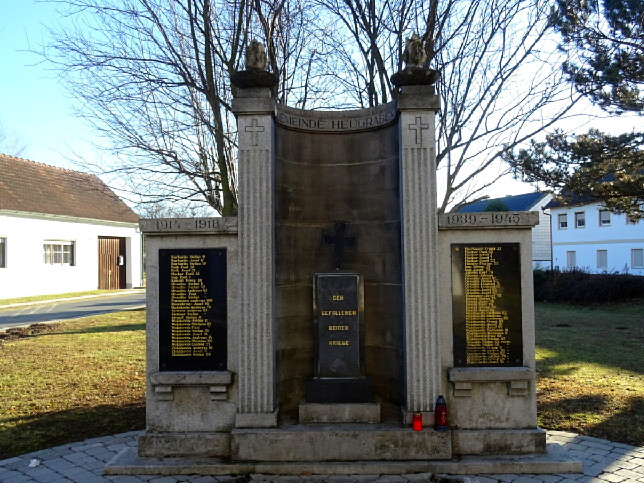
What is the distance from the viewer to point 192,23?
10523 millimetres

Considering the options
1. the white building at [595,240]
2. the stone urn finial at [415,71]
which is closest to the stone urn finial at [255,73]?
the stone urn finial at [415,71]

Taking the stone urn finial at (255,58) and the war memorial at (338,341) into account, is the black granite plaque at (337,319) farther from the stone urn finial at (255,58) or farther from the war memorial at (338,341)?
the stone urn finial at (255,58)

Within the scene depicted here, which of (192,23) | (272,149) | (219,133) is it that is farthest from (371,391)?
(192,23)

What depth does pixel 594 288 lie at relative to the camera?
23.3 m

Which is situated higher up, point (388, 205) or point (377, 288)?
point (388, 205)

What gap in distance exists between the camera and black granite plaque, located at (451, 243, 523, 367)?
19.0ft

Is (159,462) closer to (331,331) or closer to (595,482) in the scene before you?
(331,331)

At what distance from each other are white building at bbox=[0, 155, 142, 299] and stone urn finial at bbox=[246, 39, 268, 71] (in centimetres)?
2072

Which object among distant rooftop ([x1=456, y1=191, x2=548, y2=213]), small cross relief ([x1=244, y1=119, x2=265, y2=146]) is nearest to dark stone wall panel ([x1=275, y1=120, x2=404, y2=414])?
small cross relief ([x1=244, y1=119, x2=265, y2=146])

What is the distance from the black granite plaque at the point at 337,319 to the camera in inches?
244

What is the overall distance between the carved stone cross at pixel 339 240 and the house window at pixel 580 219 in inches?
1429

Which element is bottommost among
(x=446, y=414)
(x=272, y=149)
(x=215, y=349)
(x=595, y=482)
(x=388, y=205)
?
(x=595, y=482)

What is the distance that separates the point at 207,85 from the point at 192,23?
1.30m

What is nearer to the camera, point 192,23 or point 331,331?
point 331,331
